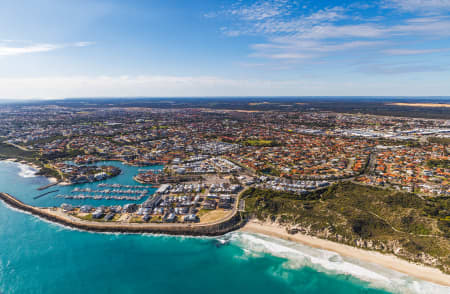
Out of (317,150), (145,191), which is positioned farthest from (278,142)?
(145,191)

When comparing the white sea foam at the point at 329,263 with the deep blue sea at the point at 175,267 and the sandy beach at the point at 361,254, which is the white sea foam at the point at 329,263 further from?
the sandy beach at the point at 361,254

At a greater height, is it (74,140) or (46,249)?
(74,140)

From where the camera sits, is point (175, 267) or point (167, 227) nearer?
point (175, 267)

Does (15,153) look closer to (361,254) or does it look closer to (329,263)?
(329,263)

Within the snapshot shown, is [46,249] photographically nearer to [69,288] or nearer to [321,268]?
[69,288]

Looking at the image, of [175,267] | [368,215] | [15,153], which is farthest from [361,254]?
[15,153]

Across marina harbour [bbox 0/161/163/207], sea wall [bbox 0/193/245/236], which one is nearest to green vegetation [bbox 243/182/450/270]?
sea wall [bbox 0/193/245/236]
